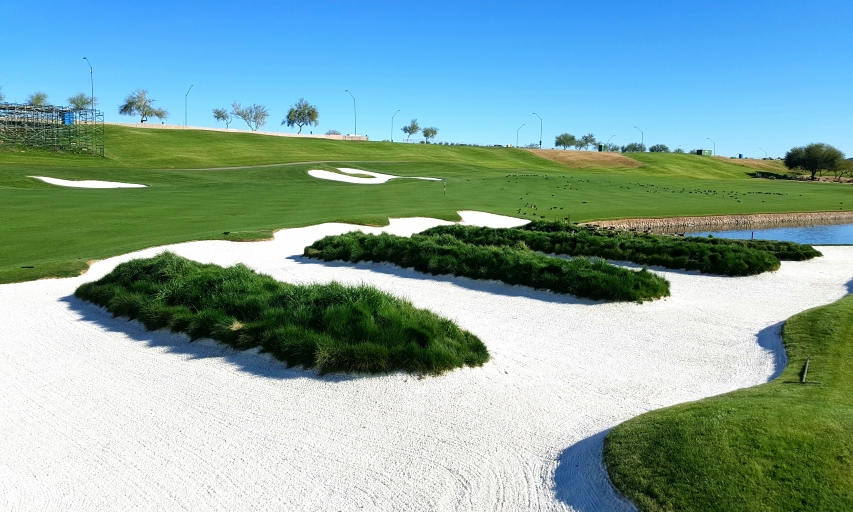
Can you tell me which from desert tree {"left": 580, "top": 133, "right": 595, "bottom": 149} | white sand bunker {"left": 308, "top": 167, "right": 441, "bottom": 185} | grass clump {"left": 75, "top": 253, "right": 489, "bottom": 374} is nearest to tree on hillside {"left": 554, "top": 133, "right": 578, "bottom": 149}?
desert tree {"left": 580, "top": 133, "right": 595, "bottom": 149}

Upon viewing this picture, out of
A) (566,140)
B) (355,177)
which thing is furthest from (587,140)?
(355,177)

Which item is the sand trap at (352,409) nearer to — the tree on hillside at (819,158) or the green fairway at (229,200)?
the green fairway at (229,200)

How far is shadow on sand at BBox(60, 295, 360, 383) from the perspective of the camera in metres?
8.92

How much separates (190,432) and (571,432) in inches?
174

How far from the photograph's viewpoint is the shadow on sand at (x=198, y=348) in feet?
29.3

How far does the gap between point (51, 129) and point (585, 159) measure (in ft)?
236

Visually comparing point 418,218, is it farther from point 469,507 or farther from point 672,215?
point 469,507

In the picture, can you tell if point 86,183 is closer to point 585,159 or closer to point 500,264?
point 500,264

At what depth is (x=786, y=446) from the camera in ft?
18.2

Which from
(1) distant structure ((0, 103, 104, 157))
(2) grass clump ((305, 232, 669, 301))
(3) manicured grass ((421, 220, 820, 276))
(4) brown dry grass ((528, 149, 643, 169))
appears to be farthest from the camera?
(4) brown dry grass ((528, 149, 643, 169))

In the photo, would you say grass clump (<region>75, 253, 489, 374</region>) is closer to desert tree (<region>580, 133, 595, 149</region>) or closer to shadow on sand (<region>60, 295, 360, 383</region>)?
shadow on sand (<region>60, 295, 360, 383</region>)

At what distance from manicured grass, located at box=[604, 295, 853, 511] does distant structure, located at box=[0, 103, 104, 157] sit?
235ft

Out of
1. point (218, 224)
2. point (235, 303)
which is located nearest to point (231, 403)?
point (235, 303)

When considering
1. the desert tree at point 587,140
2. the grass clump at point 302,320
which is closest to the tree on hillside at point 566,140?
the desert tree at point 587,140
